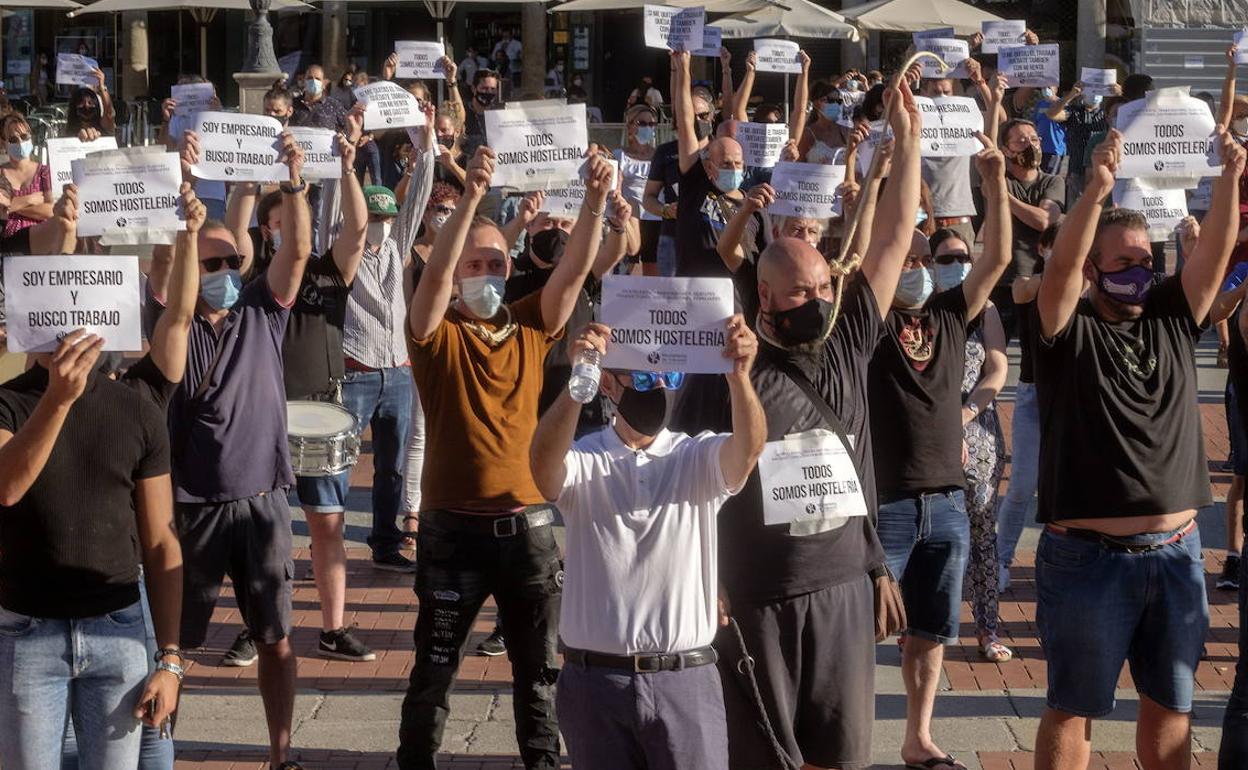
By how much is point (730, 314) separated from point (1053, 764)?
2.06 meters

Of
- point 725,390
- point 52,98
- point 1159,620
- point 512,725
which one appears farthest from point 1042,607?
point 52,98

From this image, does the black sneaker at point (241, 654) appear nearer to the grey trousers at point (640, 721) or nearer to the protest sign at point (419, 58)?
the grey trousers at point (640, 721)

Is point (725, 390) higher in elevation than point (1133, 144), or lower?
lower

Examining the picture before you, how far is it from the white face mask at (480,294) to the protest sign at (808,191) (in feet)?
9.39

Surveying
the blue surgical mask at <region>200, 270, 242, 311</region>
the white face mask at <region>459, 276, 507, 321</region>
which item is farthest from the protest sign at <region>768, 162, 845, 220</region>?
the blue surgical mask at <region>200, 270, 242, 311</region>

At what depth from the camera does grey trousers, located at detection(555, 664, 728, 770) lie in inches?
175

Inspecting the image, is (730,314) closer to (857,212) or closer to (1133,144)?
(857,212)

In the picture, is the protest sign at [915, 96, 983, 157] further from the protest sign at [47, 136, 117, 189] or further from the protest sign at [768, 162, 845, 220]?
the protest sign at [47, 136, 117, 189]

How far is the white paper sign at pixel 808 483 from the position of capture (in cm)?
488

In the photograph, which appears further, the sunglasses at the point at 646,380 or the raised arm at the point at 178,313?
the raised arm at the point at 178,313

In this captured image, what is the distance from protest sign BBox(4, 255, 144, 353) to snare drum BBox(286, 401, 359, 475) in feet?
8.64

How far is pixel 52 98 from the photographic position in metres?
32.8

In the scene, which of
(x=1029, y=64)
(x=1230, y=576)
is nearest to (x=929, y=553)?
(x=1230, y=576)

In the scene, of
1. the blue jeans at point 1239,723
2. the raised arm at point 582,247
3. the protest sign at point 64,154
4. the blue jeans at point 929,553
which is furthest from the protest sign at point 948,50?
the blue jeans at point 1239,723
